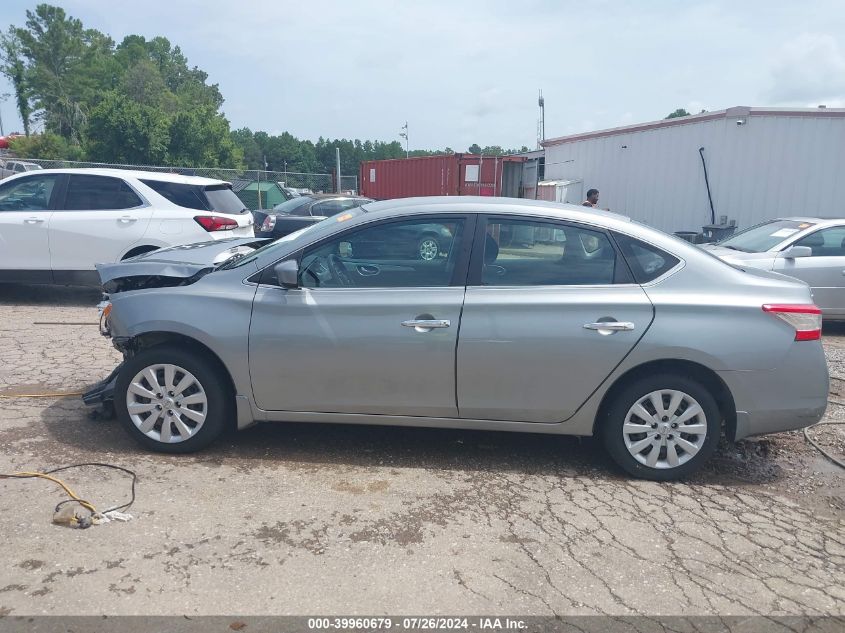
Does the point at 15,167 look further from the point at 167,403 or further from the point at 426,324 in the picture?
the point at 426,324

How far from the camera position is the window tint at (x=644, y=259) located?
4102mm

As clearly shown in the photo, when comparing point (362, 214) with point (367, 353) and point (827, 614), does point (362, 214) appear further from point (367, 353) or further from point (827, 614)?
point (827, 614)

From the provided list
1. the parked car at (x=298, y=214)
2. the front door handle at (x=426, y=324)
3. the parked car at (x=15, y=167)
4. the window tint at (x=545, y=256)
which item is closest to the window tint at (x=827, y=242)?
the window tint at (x=545, y=256)

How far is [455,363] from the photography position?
4.04 meters

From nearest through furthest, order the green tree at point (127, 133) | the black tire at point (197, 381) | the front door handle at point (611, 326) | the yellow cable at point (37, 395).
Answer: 1. the front door handle at point (611, 326)
2. the black tire at point (197, 381)
3. the yellow cable at point (37, 395)
4. the green tree at point (127, 133)

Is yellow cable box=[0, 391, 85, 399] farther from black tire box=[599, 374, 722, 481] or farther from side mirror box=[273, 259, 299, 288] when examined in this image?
black tire box=[599, 374, 722, 481]

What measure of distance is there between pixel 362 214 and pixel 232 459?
1.80 meters

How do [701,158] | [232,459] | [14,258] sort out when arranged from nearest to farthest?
[232,459], [14,258], [701,158]

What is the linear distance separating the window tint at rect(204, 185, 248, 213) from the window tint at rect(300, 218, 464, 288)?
17.0 feet

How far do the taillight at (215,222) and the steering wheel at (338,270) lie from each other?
4.97m

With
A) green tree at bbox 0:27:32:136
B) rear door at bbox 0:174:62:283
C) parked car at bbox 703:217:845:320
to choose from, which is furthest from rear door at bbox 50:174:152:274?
green tree at bbox 0:27:32:136

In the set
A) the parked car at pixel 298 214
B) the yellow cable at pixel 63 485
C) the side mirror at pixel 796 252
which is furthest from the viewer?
the parked car at pixel 298 214

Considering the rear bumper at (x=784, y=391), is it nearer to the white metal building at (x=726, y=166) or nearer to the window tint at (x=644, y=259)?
the window tint at (x=644, y=259)

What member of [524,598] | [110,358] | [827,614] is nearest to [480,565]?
[524,598]
